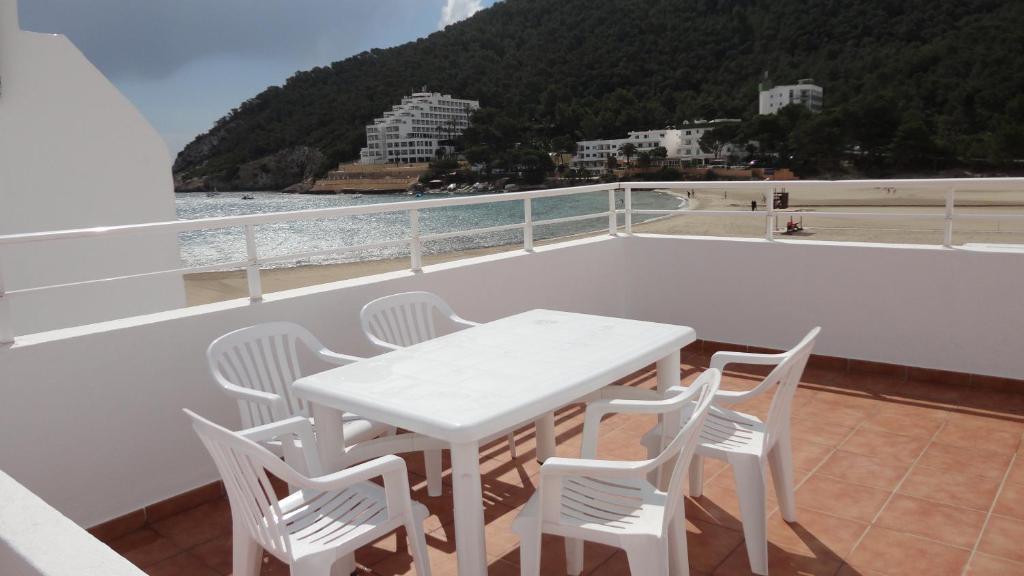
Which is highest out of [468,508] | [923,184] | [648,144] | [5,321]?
[648,144]

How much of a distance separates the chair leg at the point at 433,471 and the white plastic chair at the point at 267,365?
0.87 ft

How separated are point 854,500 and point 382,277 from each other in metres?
Result: 2.40

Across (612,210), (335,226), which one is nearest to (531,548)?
(612,210)

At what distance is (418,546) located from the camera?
1910 mm

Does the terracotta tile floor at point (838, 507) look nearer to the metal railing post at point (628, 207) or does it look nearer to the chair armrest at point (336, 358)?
the chair armrest at point (336, 358)

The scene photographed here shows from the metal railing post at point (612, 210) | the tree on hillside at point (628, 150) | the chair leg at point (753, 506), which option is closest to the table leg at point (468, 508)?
the chair leg at point (753, 506)

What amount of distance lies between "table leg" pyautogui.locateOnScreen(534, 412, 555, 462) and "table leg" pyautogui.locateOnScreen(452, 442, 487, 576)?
1176mm

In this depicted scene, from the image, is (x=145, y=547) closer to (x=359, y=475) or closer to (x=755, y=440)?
(x=359, y=475)

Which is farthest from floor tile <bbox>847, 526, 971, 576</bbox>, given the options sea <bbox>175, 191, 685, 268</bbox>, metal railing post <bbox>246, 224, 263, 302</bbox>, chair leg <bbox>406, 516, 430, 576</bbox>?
sea <bbox>175, 191, 685, 268</bbox>

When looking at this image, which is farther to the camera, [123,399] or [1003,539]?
[123,399]

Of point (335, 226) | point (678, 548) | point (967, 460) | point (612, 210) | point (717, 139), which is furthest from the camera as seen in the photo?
point (335, 226)

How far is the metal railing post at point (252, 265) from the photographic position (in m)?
3.09

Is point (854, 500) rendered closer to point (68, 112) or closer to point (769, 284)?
point (769, 284)

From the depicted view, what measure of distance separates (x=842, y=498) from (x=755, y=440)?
72 centimetres
